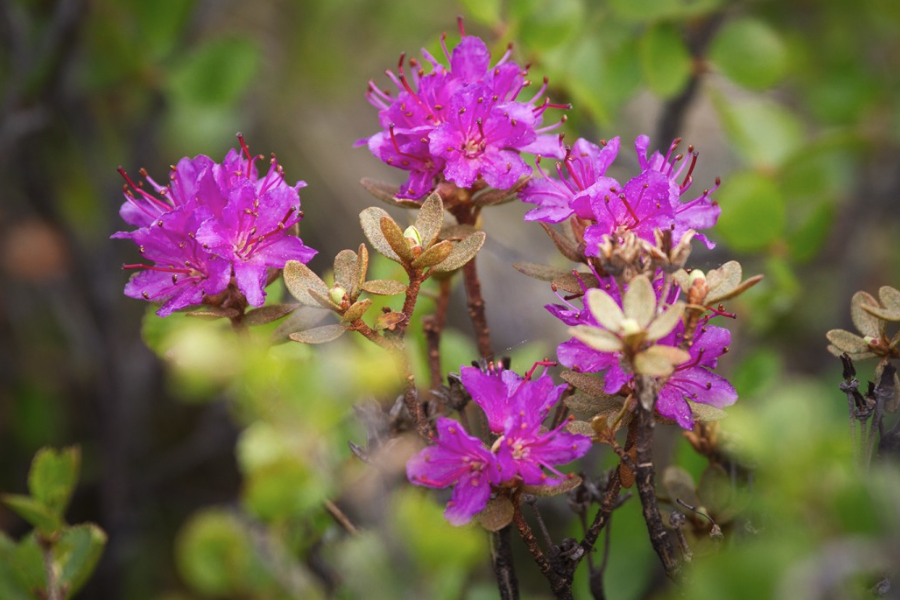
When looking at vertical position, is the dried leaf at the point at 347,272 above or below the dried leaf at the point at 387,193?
below

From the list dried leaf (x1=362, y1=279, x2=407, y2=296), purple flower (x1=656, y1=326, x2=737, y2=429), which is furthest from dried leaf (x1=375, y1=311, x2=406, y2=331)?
purple flower (x1=656, y1=326, x2=737, y2=429)

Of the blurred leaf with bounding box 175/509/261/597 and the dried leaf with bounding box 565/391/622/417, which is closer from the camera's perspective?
the dried leaf with bounding box 565/391/622/417

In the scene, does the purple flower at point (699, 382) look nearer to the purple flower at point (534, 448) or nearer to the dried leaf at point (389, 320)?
the purple flower at point (534, 448)

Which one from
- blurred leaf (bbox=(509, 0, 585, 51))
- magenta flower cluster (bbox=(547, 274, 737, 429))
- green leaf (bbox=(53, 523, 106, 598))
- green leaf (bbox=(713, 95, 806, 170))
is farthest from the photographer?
green leaf (bbox=(713, 95, 806, 170))

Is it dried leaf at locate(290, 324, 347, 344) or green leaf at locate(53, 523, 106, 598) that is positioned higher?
dried leaf at locate(290, 324, 347, 344)

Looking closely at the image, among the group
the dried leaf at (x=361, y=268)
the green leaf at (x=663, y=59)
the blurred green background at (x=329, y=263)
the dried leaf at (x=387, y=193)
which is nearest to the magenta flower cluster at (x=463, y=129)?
the dried leaf at (x=387, y=193)

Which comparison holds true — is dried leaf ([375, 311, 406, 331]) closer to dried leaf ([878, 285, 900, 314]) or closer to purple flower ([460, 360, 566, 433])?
purple flower ([460, 360, 566, 433])

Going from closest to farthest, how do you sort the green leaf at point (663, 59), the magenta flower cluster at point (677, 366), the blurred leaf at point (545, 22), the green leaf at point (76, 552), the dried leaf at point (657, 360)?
the dried leaf at point (657, 360) → the magenta flower cluster at point (677, 366) → the green leaf at point (76, 552) → the blurred leaf at point (545, 22) → the green leaf at point (663, 59)

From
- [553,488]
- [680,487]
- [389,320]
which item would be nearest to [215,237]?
[389,320]

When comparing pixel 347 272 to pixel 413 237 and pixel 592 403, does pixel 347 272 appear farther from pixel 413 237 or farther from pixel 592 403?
pixel 592 403
